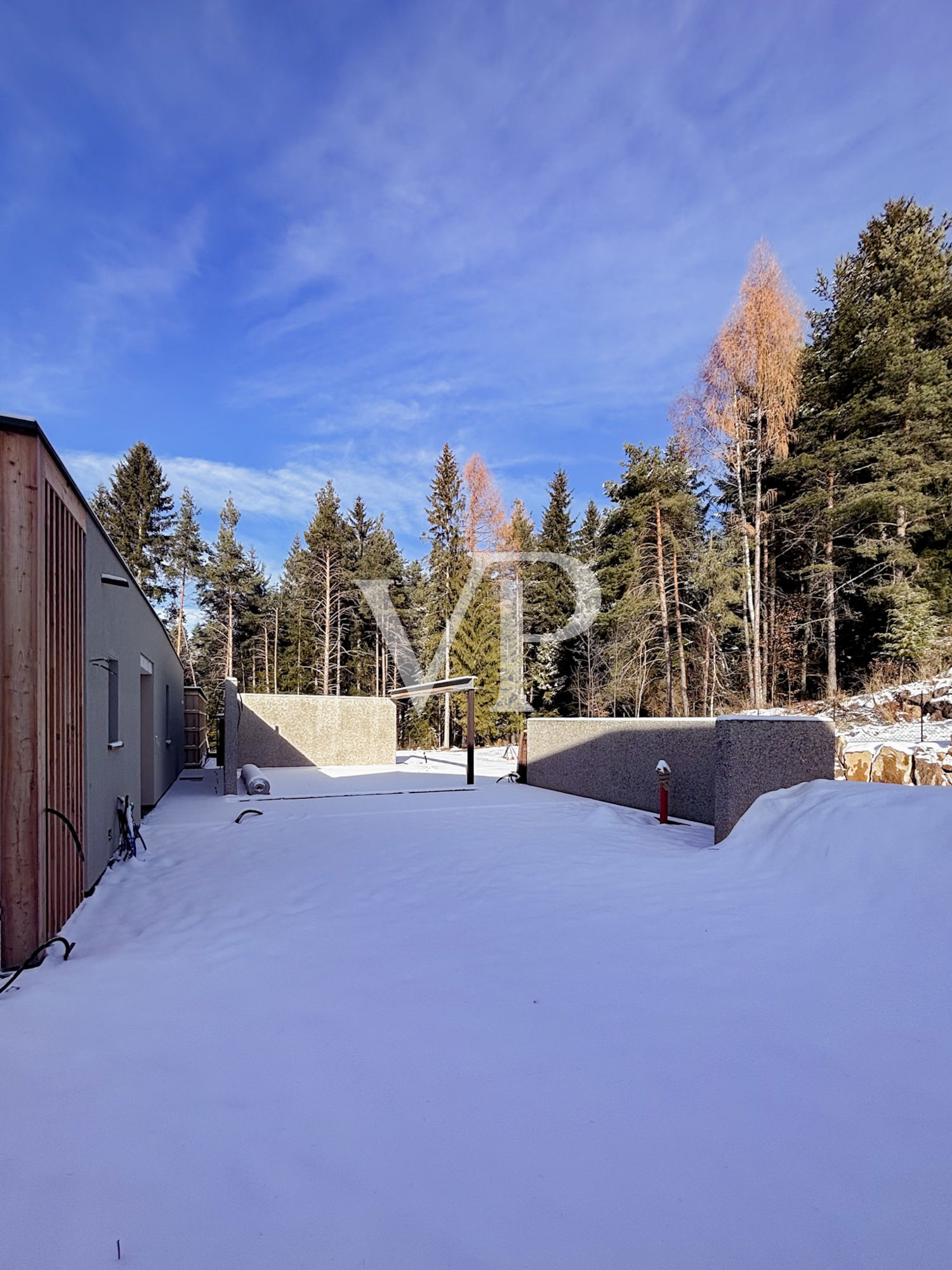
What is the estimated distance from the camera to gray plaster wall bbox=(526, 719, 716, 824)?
7.87 meters

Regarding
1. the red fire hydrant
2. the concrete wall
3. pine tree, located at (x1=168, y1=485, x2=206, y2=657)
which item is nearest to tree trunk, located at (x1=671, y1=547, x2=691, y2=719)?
the concrete wall

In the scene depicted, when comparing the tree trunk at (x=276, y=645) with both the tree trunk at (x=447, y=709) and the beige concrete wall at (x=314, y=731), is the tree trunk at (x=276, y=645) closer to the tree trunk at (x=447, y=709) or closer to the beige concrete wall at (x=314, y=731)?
the tree trunk at (x=447, y=709)

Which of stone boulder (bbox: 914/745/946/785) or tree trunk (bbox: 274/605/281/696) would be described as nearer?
stone boulder (bbox: 914/745/946/785)

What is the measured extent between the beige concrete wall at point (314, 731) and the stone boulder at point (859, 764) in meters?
10.8

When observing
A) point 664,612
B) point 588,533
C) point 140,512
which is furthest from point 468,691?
point 140,512

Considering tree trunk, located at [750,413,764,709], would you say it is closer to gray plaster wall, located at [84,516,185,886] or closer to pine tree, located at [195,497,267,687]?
gray plaster wall, located at [84,516,185,886]

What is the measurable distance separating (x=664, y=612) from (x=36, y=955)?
1752 cm

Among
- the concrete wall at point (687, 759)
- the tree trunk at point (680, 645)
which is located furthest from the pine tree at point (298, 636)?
the concrete wall at point (687, 759)

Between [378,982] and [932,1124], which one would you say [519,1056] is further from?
[932,1124]

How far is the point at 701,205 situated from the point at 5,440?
13.0 meters

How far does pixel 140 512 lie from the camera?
28469mm

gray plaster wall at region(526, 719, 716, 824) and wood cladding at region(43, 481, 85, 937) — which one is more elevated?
wood cladding at region(43, 481, 85, 937)

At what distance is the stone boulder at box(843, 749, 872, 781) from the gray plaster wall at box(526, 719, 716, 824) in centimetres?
281

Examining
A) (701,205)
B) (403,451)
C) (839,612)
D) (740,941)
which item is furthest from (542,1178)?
(403,451)
